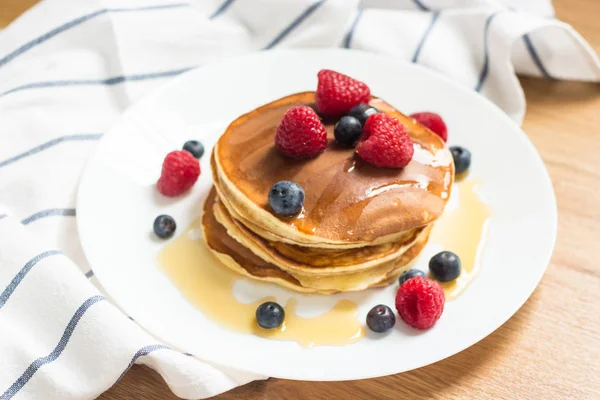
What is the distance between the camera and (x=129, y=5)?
262 cm

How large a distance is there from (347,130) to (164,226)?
1.99ft

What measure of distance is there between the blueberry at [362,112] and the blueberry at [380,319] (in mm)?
545

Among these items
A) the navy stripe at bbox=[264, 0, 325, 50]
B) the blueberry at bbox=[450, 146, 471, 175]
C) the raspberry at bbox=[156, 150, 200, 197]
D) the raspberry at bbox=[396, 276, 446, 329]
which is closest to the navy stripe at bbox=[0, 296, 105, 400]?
the raspberry at bbox=[156, 150, 200, 197]

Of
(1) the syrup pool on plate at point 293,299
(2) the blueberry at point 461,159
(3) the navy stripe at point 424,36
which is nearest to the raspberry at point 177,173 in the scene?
(1) the syrup pool on plate at point 293,299

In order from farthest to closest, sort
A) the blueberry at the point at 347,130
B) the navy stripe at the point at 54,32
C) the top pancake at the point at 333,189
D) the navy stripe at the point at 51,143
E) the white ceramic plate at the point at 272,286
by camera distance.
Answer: the navy stripe at the point at 54,32 < the navy stripe at the point at 51,143 < the blueberry at the point at 347,130 < the top pancake at the point at 333,189 < the white ceramic plate at the point at 272,286

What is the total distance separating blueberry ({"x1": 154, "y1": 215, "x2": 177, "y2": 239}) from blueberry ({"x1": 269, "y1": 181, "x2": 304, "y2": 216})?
0.39m

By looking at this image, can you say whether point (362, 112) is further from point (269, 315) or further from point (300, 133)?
point (269, 315)

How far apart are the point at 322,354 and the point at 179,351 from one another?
1.18 ft

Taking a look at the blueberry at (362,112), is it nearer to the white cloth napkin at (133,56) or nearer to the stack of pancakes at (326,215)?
the stack of pancakes at (326,215)

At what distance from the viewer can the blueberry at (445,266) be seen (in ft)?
6.15

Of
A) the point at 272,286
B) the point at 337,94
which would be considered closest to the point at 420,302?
the point at 272,286

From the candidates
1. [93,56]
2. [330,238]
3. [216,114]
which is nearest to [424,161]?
[330,238]

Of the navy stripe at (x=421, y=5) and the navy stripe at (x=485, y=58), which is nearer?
the navy stripe at (x=485, y=58)

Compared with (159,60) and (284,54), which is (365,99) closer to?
(284,54)
